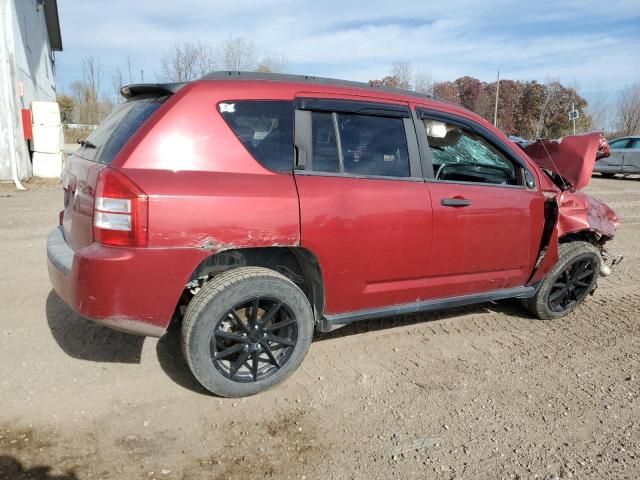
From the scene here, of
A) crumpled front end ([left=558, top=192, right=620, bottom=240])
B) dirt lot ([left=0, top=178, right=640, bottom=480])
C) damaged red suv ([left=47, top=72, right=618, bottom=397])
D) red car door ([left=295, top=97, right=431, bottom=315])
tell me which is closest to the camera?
dirt lot ([left=0, top=178, right=640, bottom=480])

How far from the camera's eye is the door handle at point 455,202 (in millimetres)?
3459

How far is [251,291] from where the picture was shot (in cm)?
289

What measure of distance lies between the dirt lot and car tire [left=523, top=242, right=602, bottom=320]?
173 millimetres

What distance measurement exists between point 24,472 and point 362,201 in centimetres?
228

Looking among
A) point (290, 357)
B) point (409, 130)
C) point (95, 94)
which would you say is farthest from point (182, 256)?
point (95, 94)

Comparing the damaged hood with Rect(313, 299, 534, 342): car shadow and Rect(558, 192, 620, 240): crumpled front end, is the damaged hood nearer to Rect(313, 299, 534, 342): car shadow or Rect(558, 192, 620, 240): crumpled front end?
Rect(558, 192, 620, 240): crumpled front end

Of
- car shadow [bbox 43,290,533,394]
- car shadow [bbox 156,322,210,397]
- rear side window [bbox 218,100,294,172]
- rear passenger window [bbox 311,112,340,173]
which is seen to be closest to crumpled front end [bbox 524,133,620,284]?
car shadow [bbox 43,290,533,394]

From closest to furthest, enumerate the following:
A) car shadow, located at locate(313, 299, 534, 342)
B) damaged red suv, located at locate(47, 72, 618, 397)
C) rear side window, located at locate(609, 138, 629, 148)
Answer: damaged red suv, located at locate(47, 72, 618, 397) → car shadow, located at locate(313, 299, 534, 342) → rear side window, located at locate(609, 138, 629, 148)

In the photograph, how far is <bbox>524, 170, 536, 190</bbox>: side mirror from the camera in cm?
393

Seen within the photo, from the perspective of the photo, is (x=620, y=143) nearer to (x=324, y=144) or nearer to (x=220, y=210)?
(x=324, y=144)

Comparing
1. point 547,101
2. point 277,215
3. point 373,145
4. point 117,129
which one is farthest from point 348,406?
point 547,101

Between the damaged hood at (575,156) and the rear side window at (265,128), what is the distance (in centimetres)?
267

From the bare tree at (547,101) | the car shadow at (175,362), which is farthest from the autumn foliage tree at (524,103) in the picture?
the car shadow at (175,362)

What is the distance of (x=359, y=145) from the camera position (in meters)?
3.29
